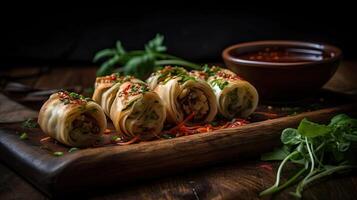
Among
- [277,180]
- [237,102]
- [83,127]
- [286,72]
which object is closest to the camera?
[277,180]

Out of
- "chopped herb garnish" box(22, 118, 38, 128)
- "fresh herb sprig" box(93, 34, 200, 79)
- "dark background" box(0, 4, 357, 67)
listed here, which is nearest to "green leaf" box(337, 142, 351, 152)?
"chopped herb garnish" box(22, 118, 38, 128)

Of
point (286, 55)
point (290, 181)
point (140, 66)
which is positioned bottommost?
point (140, 66)

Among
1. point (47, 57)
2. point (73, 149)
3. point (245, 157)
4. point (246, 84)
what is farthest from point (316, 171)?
point (47, 57)

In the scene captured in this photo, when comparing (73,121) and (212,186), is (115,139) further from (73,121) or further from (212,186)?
(212,186)

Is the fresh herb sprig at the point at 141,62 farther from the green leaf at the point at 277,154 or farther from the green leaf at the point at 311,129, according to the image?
the green leaf at the point at 311,129

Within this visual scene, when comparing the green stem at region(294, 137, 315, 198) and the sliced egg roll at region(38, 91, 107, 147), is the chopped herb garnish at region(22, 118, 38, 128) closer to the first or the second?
the sliced egg roll at region(38, 91, 107, 147)

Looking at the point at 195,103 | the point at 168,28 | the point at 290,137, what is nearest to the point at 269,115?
the point at 195,103

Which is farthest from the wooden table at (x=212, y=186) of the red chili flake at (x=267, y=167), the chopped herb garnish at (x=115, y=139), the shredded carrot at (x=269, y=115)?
the shredded carrot at (x=269, y=115)
